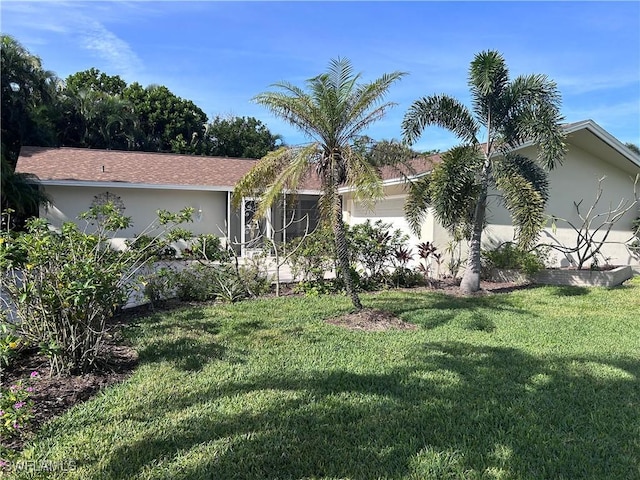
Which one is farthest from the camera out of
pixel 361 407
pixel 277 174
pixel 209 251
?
pixel 209 251

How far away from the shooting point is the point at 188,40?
9086 mm

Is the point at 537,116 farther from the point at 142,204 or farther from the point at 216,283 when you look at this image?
the point at 142,204

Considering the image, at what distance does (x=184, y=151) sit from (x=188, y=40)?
24.9m

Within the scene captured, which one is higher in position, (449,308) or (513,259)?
(513,259)

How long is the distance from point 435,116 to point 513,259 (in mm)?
4742

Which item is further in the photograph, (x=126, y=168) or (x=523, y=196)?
(x=126, y=168)

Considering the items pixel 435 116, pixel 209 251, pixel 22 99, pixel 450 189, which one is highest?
pixel 22 99

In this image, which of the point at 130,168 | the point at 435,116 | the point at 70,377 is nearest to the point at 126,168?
the point at 130,168

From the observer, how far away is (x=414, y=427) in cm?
379

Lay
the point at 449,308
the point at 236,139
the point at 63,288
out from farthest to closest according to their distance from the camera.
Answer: the point at 236,139 → the point at 449,308 → the point at 63,288

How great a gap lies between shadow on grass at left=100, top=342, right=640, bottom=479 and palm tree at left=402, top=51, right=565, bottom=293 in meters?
4.99

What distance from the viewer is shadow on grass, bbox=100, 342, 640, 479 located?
321cm

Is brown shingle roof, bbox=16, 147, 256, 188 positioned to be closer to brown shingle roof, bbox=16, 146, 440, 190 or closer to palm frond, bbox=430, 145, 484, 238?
brown shingle roof, bbox=16, 146, 440, 190

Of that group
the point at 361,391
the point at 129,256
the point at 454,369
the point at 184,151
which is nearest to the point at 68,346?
the point at 129,256
